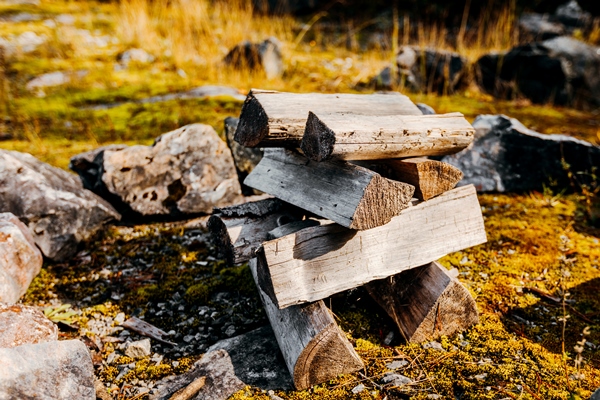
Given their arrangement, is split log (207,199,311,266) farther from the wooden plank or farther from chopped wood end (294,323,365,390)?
chopped wood end (294,323,365,390)

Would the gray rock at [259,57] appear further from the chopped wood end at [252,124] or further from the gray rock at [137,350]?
the gray rock at [137,350]

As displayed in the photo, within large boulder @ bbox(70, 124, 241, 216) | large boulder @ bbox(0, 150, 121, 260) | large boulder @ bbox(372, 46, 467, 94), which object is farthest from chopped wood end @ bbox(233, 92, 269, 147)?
large boulder @ bbox(372, 46, 467, 94)

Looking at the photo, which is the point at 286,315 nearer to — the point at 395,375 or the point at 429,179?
the point at 395,375

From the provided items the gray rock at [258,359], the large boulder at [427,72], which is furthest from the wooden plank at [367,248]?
the large boulder at [427,72]

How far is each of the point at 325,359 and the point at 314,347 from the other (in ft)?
0.47

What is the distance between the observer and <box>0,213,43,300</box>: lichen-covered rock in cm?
345

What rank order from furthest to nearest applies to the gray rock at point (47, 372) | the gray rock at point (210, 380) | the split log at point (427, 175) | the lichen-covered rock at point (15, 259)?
the lichen-covered rock at point (15, 259)
the split log at point (427, 175)
the gray rock at point (210, 380)
the gray rock at point (47, 372)

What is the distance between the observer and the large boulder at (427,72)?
387 inches

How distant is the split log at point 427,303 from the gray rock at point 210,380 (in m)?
1.24

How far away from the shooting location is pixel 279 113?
286 cm

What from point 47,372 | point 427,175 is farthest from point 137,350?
point 427,175

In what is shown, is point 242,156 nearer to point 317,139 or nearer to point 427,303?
point 317,139

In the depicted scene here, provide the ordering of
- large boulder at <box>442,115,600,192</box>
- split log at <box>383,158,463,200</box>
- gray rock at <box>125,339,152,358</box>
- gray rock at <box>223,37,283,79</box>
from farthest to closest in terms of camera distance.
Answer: gray rock at <box>223,37,283,79</box>, large boulder at <box>442,115,600,192</box>, gray rock at <box>125,339,152,358</box>, split log at <box>383,158,463,200</box>

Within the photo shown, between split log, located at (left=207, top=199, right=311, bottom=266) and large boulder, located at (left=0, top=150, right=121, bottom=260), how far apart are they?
1937 millimetres
